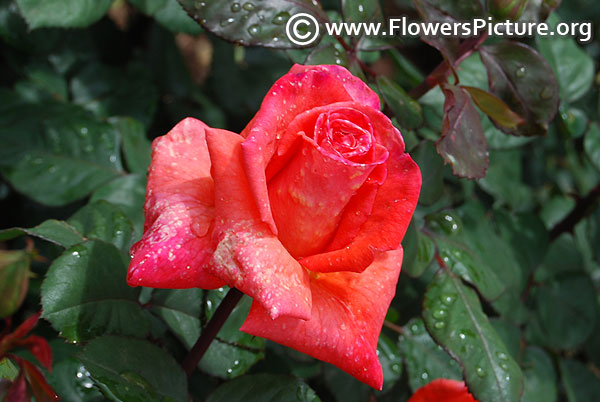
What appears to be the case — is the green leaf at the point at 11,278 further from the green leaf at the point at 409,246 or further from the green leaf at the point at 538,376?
the green leaf at the point at 538,376

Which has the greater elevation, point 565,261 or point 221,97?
point 221,97

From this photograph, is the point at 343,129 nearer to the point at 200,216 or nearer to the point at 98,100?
the point at 200,216

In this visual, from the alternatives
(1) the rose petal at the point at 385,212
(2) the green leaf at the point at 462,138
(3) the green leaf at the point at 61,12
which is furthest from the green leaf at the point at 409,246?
(3) the green leaf at the point at 61,12

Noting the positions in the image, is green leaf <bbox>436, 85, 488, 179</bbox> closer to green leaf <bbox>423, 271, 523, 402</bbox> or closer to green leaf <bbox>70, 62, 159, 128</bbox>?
green leaf <bbox>423, 271, 523, 402</bbox>

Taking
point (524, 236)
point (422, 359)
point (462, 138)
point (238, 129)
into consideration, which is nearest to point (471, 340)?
point (422, 359)

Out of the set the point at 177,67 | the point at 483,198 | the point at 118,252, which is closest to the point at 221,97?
the point at 177,67

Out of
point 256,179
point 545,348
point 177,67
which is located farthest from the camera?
point 177,67

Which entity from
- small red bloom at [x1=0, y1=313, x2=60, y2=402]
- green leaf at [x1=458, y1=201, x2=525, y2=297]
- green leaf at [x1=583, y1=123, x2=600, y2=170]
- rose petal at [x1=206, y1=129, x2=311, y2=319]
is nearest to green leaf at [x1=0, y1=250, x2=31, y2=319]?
small red bloom at [x1=0, y1=313, x2=60, y2=402]

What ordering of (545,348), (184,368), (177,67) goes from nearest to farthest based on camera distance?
1. (184,368)
2. (545,348)
3. (177,67)
